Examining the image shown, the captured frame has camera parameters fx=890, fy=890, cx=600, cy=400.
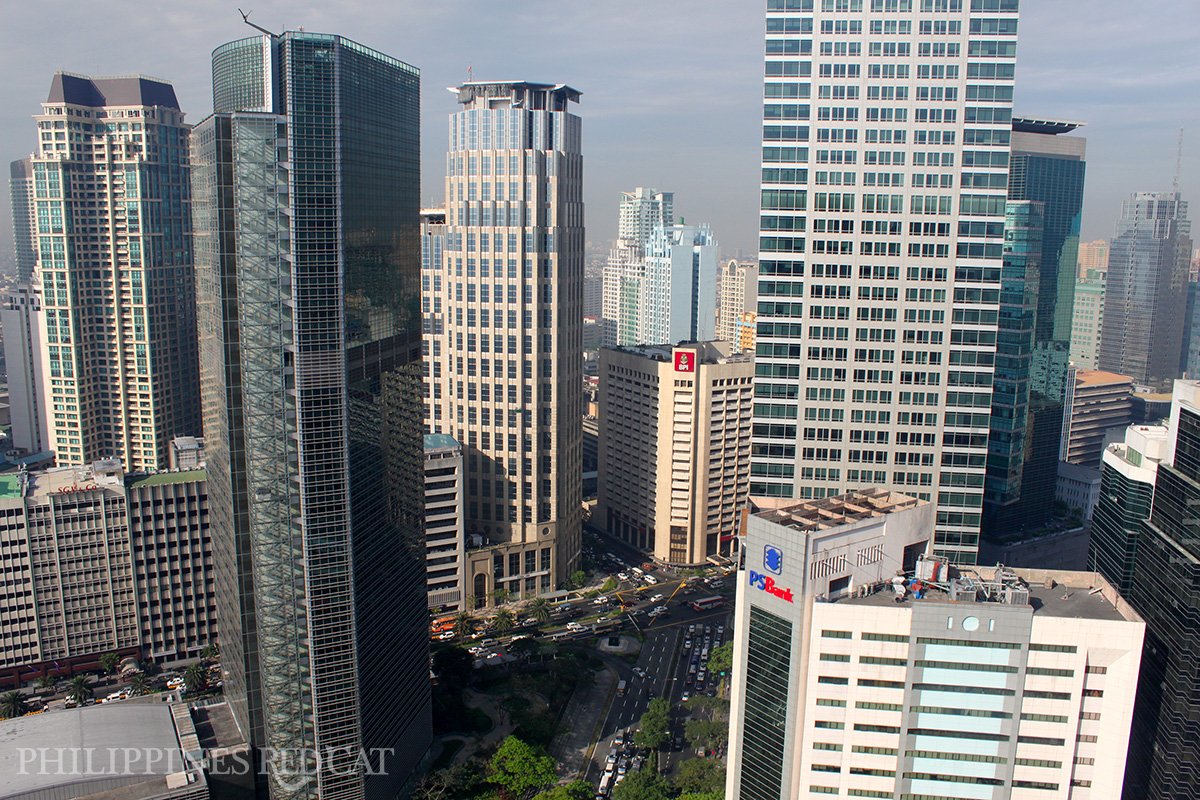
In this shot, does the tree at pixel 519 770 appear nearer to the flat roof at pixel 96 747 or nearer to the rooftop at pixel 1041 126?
the flat roof at pixel 96 747

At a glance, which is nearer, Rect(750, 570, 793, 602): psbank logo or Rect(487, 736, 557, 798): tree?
Rect(750, 570, 793, 602): psbank logo

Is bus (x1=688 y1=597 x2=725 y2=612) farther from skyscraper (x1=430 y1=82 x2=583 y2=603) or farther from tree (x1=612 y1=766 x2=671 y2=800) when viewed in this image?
tree (x1=612 y1=766 x2=671 y2=800)

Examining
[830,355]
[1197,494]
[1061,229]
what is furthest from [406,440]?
[1061,229]

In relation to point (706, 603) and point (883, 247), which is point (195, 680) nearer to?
point (706, 603)

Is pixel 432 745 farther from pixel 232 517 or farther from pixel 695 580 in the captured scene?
pixel 695 580

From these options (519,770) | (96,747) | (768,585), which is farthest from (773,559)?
(96,747)

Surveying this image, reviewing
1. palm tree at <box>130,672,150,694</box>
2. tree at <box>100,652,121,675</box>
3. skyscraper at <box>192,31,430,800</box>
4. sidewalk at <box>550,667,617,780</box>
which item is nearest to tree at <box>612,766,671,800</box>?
sidewalk at <box>550,667,617,780</box>
